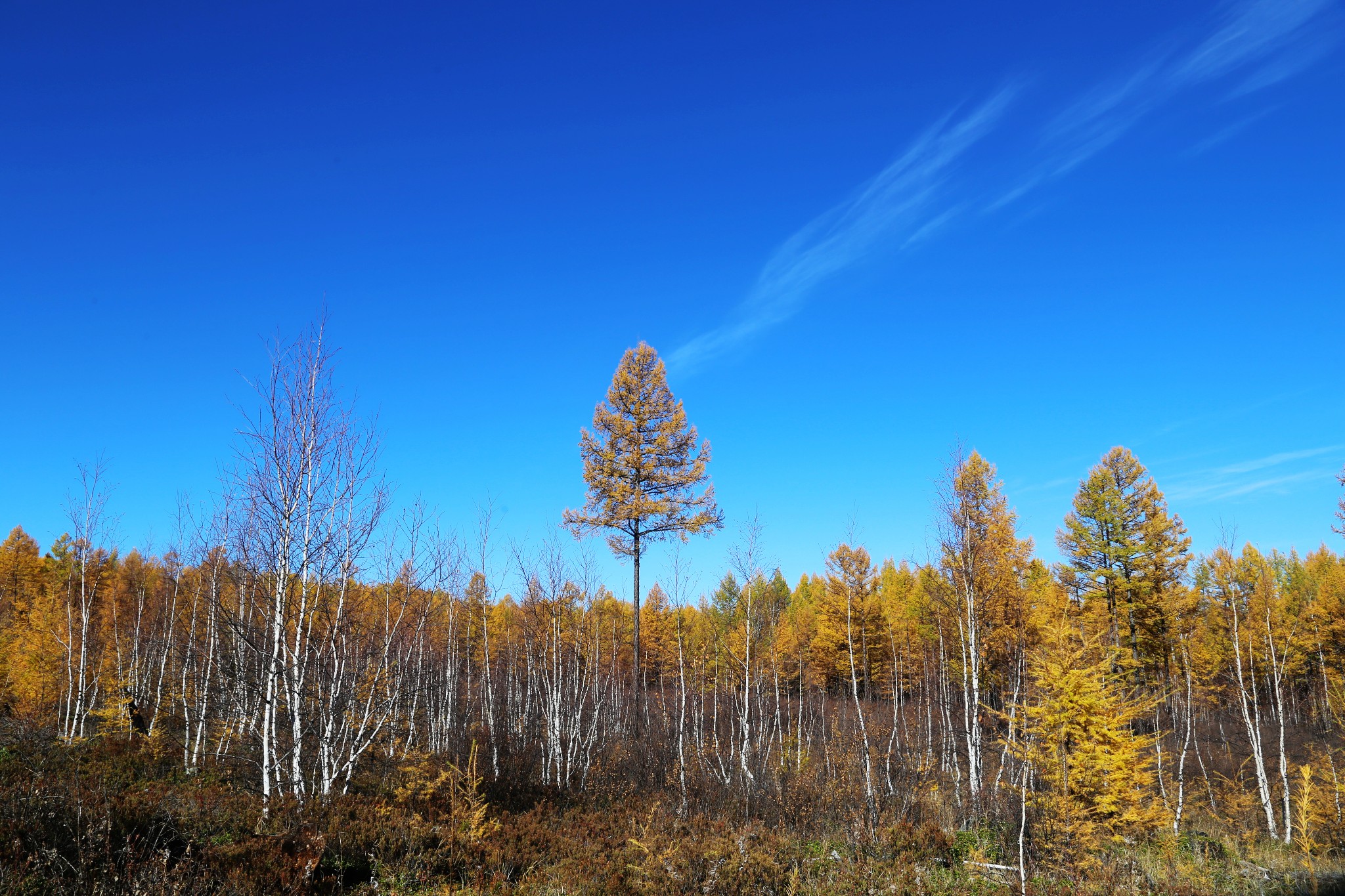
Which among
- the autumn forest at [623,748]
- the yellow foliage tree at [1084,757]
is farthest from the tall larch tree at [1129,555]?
the yellow foliage tree at [1084,757]

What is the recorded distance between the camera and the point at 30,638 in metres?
24.4

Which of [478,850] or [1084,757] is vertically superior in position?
[1084,757]

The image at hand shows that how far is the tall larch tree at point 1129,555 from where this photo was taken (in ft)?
82.6

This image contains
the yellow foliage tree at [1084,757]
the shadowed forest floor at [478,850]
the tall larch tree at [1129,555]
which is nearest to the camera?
the shadowed forest floor at [478,850]

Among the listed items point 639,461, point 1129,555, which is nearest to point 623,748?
point 639,461

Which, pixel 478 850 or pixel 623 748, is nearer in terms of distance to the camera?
pixel 478 850

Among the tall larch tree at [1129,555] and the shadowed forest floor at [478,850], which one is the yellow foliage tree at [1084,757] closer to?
the shadowed forest floor at [478,850]

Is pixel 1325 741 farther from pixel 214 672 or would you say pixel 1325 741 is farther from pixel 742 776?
pixel 214 672

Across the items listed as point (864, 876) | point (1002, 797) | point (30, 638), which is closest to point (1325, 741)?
point (1002, 797)

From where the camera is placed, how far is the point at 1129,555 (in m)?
25.6

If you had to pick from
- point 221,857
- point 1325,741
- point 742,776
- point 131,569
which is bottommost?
point 1325,741

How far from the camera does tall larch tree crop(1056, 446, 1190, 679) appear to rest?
992 inches

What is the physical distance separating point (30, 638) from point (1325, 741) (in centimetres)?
5593

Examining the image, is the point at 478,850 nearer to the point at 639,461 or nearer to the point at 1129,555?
the point at 639,461
